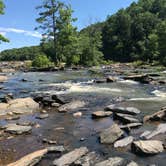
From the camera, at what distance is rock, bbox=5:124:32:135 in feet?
45.2

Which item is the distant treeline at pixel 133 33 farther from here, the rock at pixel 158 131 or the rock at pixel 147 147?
the rock at pixel 147 147

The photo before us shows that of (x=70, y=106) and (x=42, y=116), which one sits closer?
(x=42, y=116)

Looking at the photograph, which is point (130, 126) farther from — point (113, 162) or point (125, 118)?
point (113, 162)

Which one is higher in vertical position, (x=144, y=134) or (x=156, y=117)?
(x=156, y=117)

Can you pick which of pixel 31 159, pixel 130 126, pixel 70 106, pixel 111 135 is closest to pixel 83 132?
pixel 111 135

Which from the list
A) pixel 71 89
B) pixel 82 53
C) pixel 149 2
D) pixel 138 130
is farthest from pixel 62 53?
pixel 149 2

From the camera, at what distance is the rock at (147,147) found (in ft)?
35.7

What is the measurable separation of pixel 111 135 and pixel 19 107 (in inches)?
292

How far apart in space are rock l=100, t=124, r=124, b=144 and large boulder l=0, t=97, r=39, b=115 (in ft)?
20.9

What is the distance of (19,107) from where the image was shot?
1841 cm

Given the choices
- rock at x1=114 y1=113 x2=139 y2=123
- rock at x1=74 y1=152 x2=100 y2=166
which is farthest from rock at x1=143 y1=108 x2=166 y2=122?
rock at x1=74 y1=152 x2=100 y2=166

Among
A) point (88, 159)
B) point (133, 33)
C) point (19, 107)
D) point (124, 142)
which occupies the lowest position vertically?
point (88, 159)

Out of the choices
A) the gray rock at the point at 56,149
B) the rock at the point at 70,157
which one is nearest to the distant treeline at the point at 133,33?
the gray rock at the point at 56,149

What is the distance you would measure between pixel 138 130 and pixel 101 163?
13.3 ft
